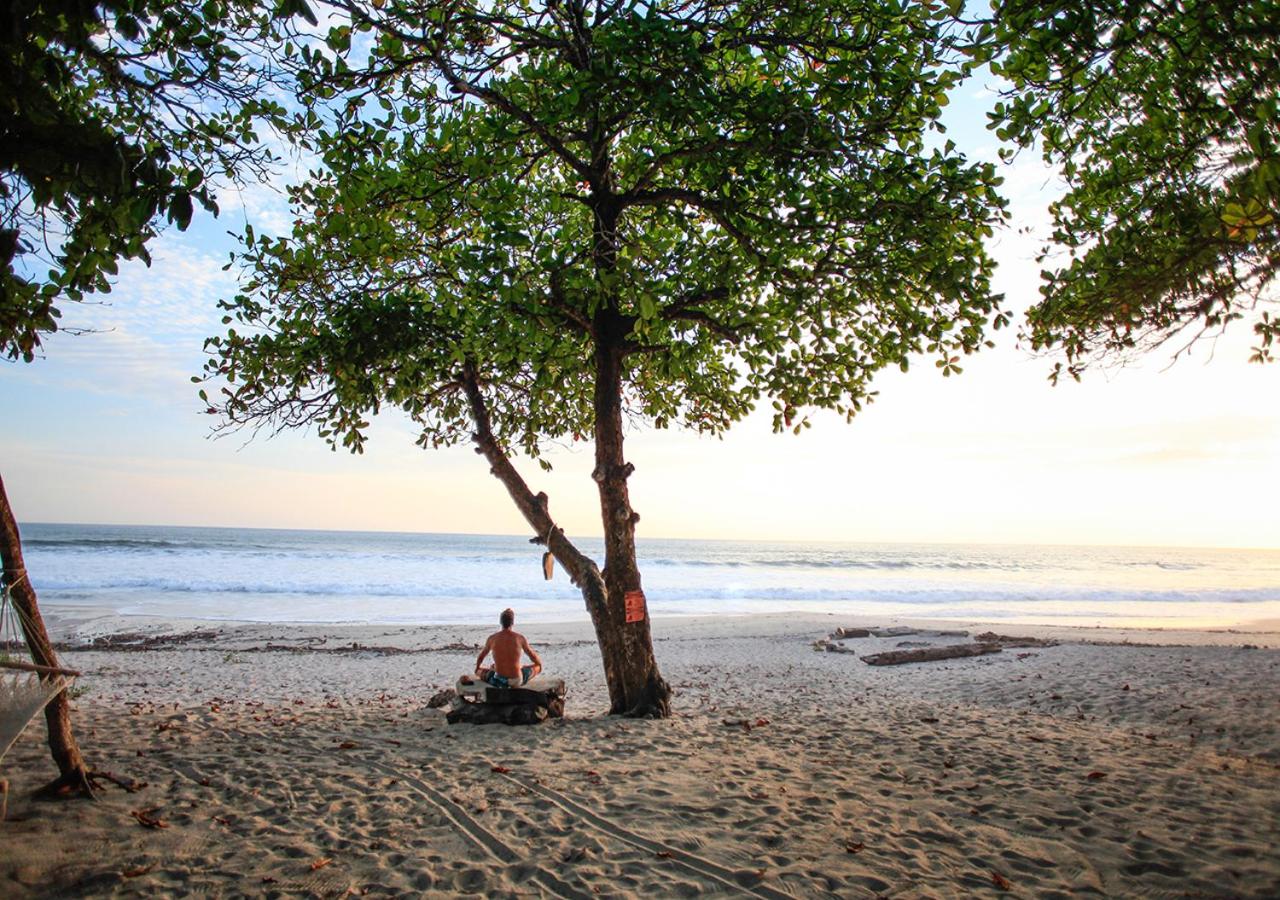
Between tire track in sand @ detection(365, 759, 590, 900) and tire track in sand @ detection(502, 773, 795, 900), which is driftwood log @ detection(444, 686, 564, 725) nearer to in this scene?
tire track in sand @ detection(365, 759, 590, 900)

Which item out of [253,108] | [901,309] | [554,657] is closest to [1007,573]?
[554,657]

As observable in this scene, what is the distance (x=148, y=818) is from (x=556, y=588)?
113ft

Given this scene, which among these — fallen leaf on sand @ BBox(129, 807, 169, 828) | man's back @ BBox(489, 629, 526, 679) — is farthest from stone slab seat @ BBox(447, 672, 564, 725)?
fallen leaf on sand @ BBox(129, 807, 169, 828)

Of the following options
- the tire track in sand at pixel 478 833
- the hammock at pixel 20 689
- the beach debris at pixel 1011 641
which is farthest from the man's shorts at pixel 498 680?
the beach debris at pixel 1011 641

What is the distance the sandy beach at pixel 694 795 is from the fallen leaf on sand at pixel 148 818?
0.03m

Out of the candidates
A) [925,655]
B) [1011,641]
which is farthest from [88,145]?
[1011,641]

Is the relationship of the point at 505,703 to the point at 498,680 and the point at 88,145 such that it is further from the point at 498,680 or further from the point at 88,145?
the point at 88,145

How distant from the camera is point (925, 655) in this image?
14180 millimetres

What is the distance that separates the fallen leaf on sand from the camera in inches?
192

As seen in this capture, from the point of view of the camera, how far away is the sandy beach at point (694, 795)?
4.26m

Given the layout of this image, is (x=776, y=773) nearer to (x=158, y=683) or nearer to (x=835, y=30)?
(x=835, y=30)

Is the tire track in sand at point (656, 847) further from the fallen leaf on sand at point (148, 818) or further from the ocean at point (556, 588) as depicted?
the ocean at point (556, 588)

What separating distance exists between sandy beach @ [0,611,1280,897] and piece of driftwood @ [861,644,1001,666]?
2.56m

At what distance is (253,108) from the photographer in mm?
5062
